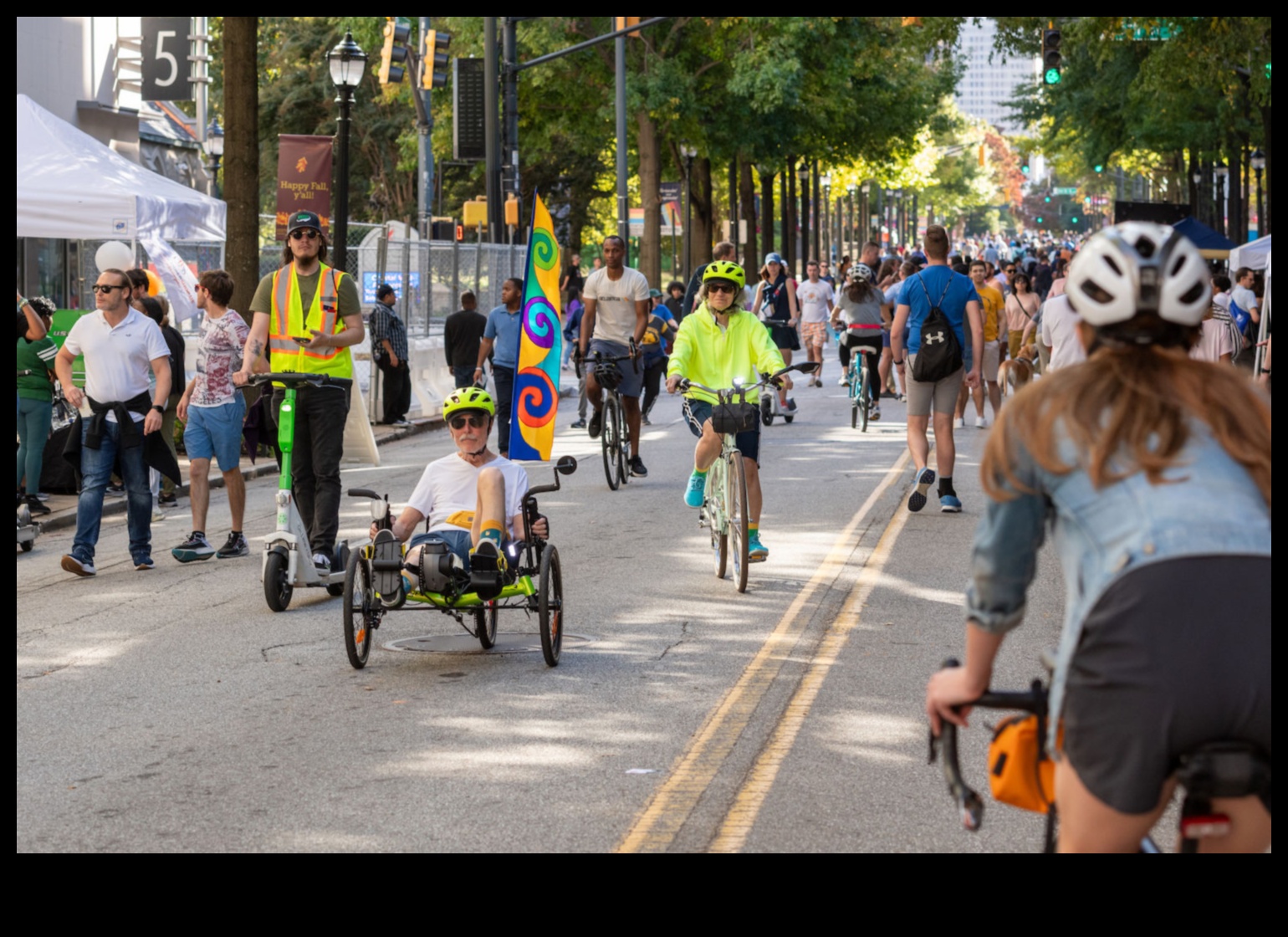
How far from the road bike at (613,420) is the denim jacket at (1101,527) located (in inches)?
467

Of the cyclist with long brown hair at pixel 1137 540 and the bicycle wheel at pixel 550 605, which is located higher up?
the cyclist with long brown hair at pixel 1137 540

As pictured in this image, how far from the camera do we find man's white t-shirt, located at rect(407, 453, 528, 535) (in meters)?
8.52

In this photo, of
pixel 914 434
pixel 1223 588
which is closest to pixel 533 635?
pixel 914 434

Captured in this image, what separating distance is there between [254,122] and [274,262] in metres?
4.50

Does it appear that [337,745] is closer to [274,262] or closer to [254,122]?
[254,122]

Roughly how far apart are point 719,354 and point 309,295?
7.59 feet

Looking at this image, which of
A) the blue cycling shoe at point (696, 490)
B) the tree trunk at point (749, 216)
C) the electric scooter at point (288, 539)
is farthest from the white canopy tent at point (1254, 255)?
the tree trunk at point (749, 216)

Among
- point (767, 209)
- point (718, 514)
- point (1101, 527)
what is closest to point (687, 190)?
point (767, 209)

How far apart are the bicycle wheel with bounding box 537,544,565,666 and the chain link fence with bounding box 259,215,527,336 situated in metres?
14.6

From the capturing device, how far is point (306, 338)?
33.8 ft

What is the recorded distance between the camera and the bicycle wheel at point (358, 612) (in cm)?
802

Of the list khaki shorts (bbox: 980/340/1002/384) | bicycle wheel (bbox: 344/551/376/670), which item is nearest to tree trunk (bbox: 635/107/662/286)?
khaki shorts (bbox: 980/340/1002/384)

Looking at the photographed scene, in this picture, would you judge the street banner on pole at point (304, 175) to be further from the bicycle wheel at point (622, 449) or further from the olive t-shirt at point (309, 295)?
the olive t-shirt at point (309, 295)
